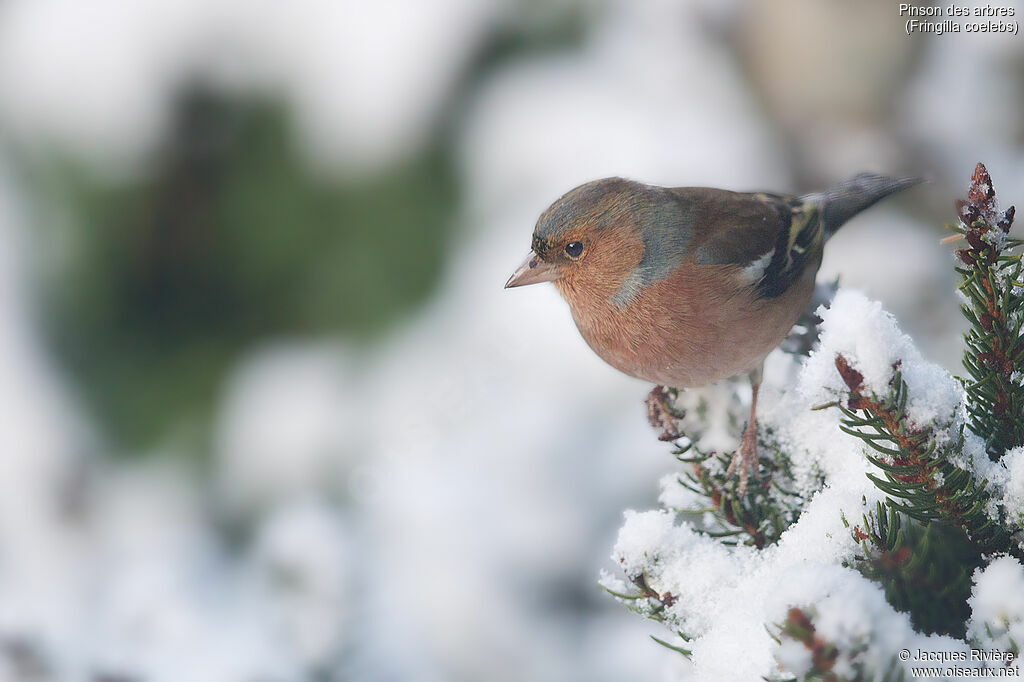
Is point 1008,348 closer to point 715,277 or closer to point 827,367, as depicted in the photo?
point 827,367

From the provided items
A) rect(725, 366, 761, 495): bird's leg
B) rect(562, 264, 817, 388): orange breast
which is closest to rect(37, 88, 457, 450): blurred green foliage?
rect(562, 264, 817, 388): orange breast

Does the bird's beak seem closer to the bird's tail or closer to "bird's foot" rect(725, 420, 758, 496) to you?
"bird's foot" rect(725, 420, 758, 496)

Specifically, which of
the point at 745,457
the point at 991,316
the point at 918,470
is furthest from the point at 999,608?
the point at 745,457

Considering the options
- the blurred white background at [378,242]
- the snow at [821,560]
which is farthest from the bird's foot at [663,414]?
the blurred white background at [378,242]

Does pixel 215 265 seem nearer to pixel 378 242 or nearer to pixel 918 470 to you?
pixel 378 242

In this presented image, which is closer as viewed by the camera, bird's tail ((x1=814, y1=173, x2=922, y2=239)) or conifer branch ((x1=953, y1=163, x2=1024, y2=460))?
conifer branch ((x1=953, y1=163, x2=1024, y2=460))

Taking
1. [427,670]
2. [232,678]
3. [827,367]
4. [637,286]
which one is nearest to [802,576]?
[827,367]

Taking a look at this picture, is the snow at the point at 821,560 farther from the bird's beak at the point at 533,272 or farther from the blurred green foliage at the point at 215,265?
the blurred green foliage at the point at 215,265
